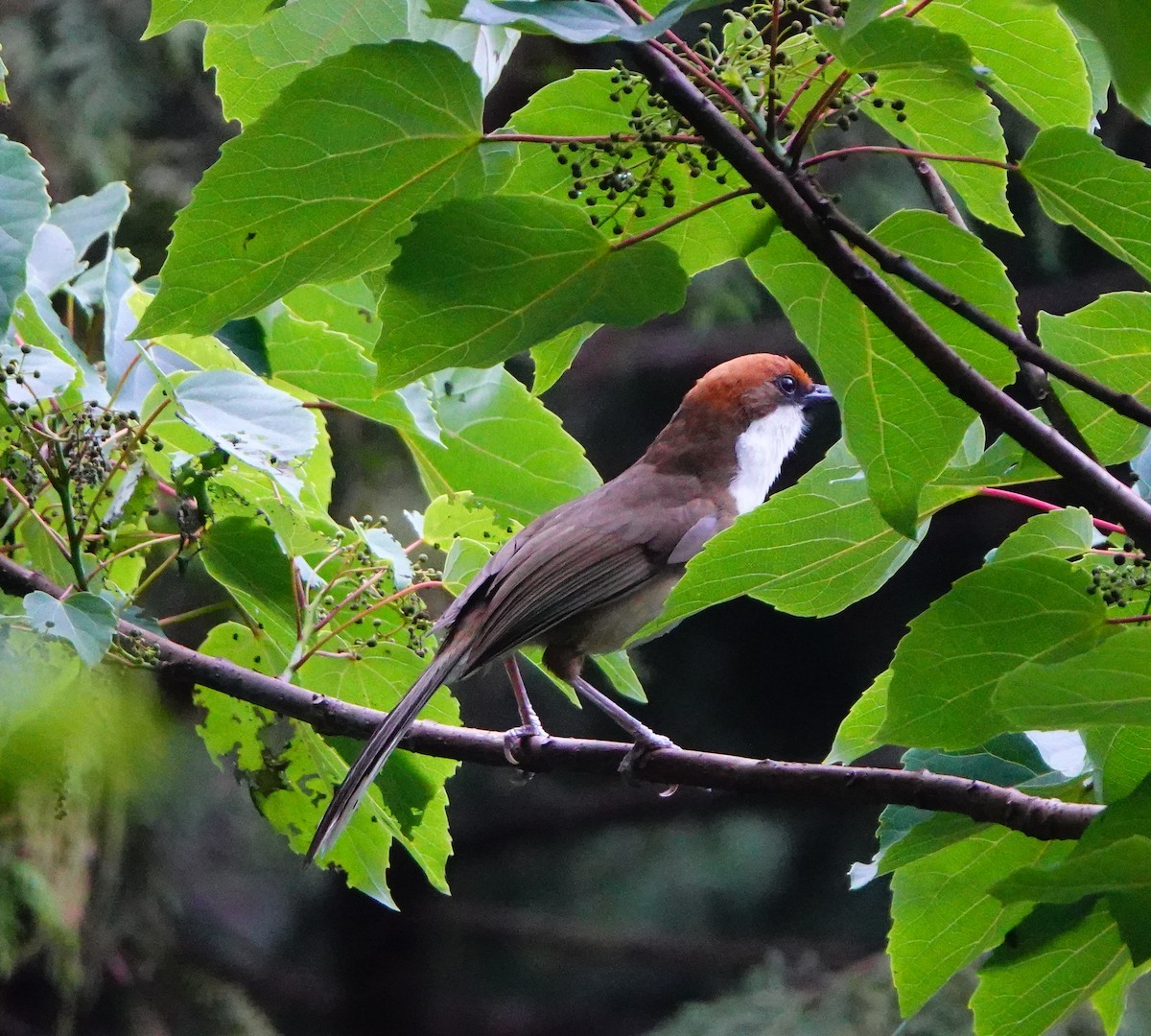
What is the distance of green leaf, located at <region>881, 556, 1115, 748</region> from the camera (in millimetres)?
1410

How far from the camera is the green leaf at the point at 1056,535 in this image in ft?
5.42

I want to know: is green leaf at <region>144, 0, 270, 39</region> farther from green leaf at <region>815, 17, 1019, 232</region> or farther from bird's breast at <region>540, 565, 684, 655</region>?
bird's breast at <region>540, 565, 684, 655</region>

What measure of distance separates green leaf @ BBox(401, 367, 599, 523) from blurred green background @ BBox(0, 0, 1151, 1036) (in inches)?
149

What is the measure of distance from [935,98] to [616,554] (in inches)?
91.6

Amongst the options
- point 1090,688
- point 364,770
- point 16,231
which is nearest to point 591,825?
point 364,770

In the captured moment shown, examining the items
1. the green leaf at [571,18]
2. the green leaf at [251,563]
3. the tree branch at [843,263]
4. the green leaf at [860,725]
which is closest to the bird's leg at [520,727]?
the green leaf at [251,563]

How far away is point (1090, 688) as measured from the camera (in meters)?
1.16

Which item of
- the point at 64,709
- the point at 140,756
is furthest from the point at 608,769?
the point at 140,756

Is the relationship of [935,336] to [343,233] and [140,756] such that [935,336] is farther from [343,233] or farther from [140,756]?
[140,756]

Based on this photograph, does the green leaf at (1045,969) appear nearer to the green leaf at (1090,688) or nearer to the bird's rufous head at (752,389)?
the green leaf at (1090,688)

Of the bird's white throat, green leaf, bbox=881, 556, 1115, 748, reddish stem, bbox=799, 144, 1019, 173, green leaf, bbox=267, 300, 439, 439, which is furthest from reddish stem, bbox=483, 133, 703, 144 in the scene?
the bird's white throat

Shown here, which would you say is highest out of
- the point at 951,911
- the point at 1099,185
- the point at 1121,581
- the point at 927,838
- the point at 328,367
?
the point at 1099,185

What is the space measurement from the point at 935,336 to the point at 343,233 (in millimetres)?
619

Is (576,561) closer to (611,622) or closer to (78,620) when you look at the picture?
(611,622)
